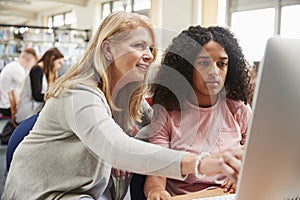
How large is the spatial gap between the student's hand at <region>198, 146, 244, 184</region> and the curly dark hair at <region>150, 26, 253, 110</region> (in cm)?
56

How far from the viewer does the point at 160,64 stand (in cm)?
137

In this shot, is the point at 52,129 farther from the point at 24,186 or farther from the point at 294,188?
the point at 294,188

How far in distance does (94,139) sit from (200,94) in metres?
0.62

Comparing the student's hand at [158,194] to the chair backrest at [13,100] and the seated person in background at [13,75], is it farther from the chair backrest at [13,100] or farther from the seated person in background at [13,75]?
the seated person in background at [13,75]

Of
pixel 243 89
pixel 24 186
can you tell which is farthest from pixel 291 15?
pixel 24 186

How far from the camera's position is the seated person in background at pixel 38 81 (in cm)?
334

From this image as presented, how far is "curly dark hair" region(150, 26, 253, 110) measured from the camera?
1367 millimetres

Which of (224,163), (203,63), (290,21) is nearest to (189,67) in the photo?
(203,63)

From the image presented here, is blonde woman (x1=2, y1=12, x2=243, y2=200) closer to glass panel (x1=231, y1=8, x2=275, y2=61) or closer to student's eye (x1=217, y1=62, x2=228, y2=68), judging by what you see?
student's eye (x1=217, y1=62, x2=228, y2=68)

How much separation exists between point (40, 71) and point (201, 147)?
7.87 ft

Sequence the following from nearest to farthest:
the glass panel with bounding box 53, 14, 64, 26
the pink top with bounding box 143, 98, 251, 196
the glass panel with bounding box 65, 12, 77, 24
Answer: the pink top with bounding box 143, 98, 251, 196, the glass panel with bounding box 65, 12, 77, 24, the glass panel with bounding box 53, 14, 64, 26

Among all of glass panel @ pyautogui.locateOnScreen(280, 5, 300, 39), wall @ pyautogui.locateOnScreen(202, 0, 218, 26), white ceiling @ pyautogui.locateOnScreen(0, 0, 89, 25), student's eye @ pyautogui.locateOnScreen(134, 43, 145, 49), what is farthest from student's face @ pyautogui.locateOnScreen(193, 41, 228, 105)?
white ceiling @ pyautogui.locateOnScreen(0, 0, 89, 25)

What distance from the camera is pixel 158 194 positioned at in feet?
3.65

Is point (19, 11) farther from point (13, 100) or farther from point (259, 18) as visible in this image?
point (259, 18)
